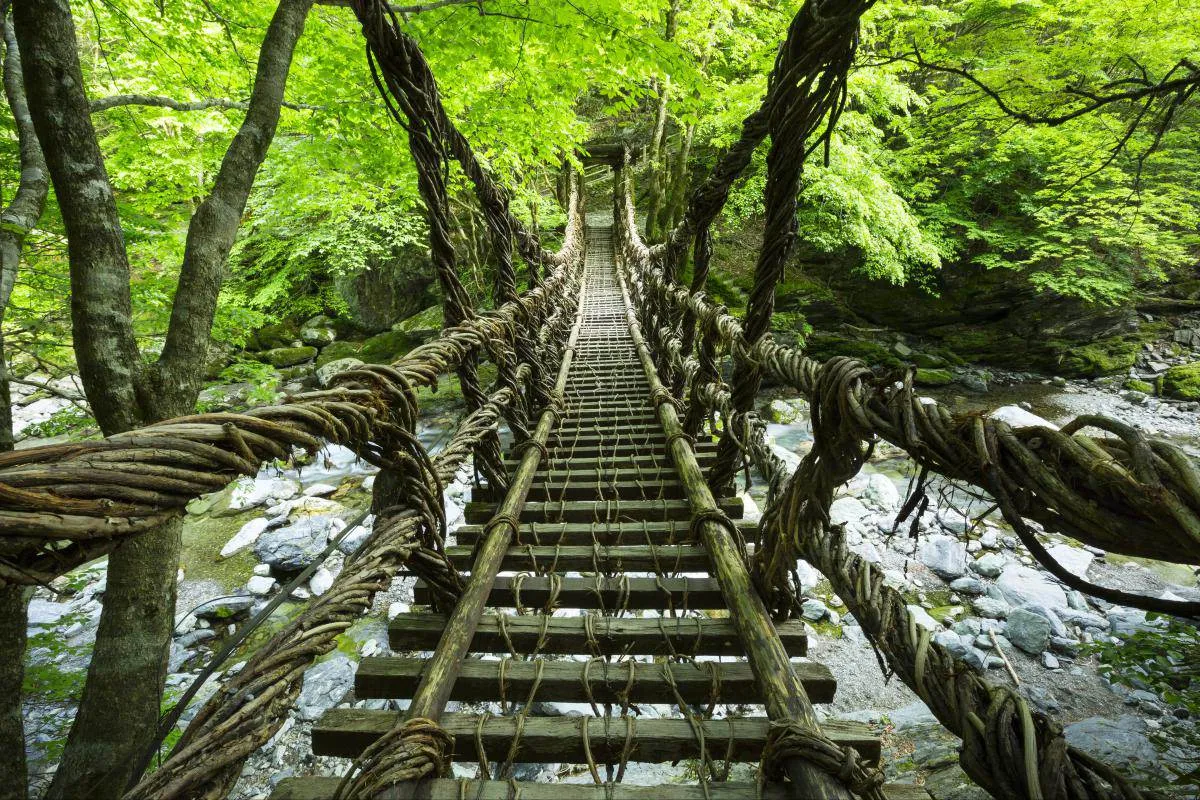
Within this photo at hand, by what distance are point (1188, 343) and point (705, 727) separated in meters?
15.4

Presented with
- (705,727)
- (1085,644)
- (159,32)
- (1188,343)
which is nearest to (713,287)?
(1085,644)

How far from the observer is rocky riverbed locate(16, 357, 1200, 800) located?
2.91 metres

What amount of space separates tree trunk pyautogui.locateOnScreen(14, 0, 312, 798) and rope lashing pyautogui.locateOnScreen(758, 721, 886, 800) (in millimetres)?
2999

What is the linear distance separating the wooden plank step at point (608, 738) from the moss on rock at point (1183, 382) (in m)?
12.5

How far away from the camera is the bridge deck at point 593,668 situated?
1071 mm

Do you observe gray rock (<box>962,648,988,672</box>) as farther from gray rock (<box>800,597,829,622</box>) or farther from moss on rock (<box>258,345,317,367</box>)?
moss on rock (<box>258,345,317,367</box>)

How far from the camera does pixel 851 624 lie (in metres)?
4.07

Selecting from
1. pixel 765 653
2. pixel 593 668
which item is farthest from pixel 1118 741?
pixel 593 668

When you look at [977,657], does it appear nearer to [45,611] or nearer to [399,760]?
[399,760]

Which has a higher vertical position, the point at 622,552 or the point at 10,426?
the point at 10,426

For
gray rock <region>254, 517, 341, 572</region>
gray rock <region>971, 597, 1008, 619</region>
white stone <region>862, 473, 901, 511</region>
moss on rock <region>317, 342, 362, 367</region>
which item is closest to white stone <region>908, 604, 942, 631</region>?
gray rock <region>971, 597, 1008, 619</region>

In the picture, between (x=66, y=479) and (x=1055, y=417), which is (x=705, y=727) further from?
(x=1055, y=417)

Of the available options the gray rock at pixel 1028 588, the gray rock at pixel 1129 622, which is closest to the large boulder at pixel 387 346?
the gray rock at pixel 1028 588

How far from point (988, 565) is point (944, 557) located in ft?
1.15
